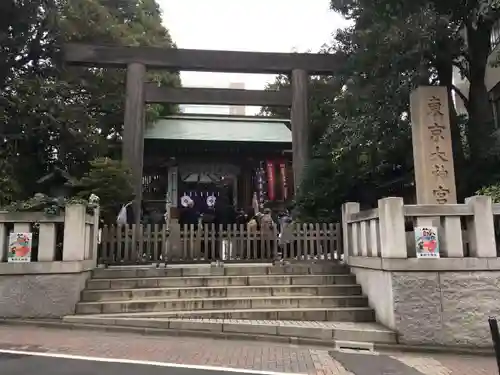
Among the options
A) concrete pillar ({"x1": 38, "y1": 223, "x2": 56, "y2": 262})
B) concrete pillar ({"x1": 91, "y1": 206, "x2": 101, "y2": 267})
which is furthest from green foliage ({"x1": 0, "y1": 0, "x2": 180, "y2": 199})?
concrete pillar ({"x1": 38, "y1": 223, "x2": 56, "y2": 262})

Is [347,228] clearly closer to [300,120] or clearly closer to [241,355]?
[241,355]

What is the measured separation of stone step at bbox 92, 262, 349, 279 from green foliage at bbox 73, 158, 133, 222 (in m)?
4.20

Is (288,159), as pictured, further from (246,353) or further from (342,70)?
(246,353)

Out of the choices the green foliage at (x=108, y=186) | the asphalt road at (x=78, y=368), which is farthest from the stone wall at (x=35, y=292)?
the green foliage at (x=108, y=186)

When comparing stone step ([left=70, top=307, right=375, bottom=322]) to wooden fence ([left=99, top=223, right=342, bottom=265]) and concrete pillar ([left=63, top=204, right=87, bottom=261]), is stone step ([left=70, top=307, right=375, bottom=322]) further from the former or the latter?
wooden fence ([left=99, top=223, right=342, bottom=265])

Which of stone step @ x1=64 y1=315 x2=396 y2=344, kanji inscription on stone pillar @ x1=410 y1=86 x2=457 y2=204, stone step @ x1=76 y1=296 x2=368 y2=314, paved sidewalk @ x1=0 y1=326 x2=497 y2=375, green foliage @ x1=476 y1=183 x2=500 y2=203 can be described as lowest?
paved sidewalk @ x1=0 y1=326 x2=497 y2=375

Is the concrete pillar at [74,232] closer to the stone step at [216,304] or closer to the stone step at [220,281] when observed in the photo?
the stone step at [220,281]

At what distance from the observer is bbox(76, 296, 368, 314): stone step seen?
8.95 meters

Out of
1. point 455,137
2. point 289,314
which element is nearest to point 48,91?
point 289,314

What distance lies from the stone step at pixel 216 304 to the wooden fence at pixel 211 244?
2265mm

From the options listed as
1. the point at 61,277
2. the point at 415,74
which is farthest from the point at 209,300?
the point at 415,74

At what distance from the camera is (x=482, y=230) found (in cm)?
799

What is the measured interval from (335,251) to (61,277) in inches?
256

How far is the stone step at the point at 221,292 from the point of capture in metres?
9.35
